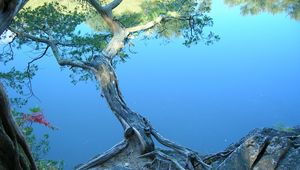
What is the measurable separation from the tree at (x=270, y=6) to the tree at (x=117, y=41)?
5.53 m

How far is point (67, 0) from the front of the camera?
7891 millimetres

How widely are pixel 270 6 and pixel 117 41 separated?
8.75 m

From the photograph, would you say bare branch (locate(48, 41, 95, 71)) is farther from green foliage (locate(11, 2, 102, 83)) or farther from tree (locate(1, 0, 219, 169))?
A: green foliage (locate(11, 2, 102, 83))

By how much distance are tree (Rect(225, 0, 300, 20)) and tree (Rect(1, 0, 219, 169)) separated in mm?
5533

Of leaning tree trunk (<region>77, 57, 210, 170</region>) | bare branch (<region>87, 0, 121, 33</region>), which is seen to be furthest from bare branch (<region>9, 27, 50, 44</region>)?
leaning tree trunk (<region>77, 57, 210, 170</region>)

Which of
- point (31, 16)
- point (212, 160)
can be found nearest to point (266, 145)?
point (212, 160)

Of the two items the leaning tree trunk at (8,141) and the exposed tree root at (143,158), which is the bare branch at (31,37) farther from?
the leaning tree trunk at (8,141)

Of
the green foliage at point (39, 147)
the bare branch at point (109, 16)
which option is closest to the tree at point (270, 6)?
the bare branch at point (109, 16)

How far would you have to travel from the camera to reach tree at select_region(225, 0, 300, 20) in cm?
1284

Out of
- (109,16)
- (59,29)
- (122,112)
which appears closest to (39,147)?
(122,112)

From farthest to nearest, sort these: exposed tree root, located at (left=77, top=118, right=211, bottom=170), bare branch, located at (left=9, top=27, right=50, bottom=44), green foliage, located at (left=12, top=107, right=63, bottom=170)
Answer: bare branch, located at (left=9, top=27, right=50, bottom=44) → green foliage, located at (left=12, top=107, right=63, bottom=170) → exposed tree root, located at (left=77, top=118, right=211, bottom=170)

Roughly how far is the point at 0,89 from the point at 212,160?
3.02m

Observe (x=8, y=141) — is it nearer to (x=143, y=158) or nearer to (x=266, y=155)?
(x=266, y=155)

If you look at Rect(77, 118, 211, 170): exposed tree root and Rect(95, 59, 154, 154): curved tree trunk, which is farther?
Rect(95, 59, 154, 154): curved tree trunk
